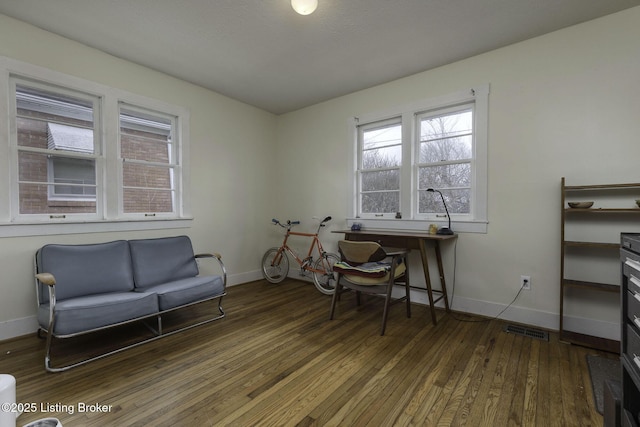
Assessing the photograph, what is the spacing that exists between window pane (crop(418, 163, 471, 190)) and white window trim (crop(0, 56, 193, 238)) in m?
2.99

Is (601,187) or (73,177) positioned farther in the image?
(73,177)

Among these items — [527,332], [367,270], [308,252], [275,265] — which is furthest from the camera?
[275,265]

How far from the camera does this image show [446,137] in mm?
3268

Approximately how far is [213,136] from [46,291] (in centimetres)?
250

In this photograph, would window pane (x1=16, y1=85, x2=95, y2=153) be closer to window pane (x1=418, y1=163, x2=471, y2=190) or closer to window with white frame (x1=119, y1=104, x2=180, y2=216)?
window with white frame (x1=119, y1=104, x2=180, y2=216)

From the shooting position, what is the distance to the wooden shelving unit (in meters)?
2.25

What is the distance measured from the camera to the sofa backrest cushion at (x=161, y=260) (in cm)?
286

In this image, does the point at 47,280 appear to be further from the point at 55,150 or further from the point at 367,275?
the point at 367,275

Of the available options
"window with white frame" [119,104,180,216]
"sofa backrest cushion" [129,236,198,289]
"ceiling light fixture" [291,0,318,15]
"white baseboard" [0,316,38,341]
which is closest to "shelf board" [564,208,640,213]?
"ceiling light fixture" [291,0,318,15]

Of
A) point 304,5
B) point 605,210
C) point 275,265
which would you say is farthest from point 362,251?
point 275,265

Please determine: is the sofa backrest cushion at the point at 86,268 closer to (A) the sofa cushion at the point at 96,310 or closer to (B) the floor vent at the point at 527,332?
(A) the sofa cushion at the point at 96,310

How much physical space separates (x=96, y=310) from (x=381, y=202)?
3.14 m

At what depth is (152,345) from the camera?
2.36m

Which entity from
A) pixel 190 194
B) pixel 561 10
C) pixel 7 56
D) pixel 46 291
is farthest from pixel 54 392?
pixel 561 10
